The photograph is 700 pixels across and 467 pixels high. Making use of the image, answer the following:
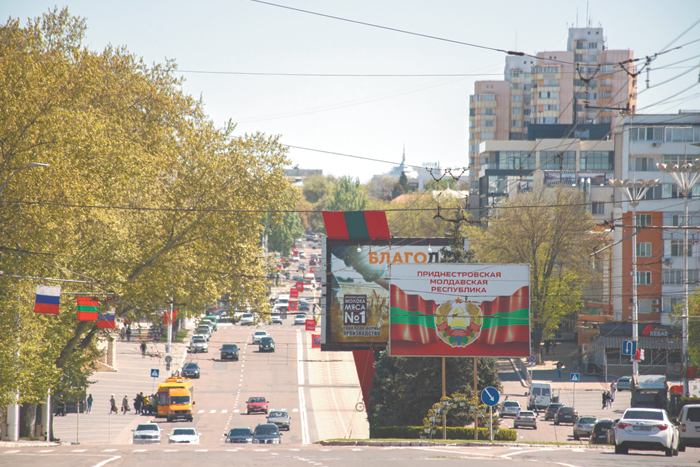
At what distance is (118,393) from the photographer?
5338cm

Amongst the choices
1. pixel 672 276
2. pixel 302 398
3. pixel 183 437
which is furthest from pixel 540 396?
pixel 183 437

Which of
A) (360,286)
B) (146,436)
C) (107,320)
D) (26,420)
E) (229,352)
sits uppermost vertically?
(360,286)

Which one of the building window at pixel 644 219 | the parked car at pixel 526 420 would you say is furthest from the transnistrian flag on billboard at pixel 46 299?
the building window at pixel 644 219

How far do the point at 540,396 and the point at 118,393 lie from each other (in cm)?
2905

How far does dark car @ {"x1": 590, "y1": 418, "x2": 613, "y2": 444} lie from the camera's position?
30172 mm

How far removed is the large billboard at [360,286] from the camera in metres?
39.3

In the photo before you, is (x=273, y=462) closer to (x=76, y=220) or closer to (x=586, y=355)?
(x=76, y=220)

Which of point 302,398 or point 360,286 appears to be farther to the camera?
point 302,398

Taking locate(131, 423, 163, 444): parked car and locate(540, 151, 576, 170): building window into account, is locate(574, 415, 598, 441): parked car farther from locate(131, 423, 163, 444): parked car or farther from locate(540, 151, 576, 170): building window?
locate(540, 151, 576, 170): building window

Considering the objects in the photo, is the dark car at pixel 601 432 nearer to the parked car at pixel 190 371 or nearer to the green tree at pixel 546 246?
the green tree at pixel 546 246

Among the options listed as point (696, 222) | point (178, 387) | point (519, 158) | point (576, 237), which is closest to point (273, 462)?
point (178, 387)

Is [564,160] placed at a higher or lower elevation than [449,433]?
higher

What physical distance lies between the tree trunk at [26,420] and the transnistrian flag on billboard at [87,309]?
19.6 feet

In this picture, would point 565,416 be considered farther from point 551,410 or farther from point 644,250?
point 644,250
